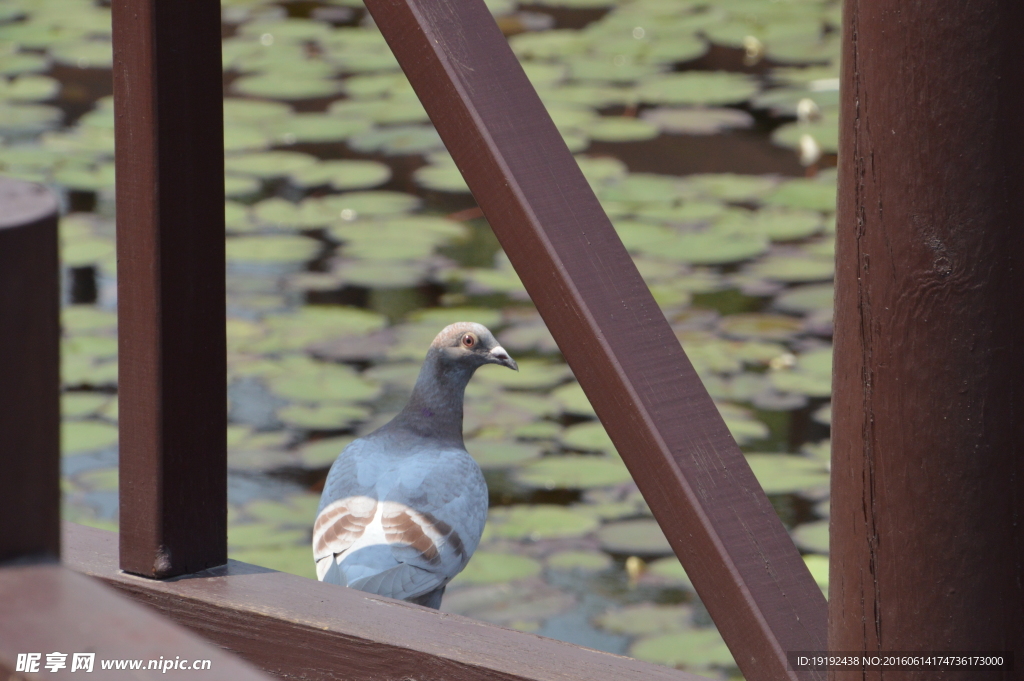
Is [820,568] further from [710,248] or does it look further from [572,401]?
[710,248]

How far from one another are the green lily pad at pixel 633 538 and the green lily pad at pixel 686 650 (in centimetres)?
24

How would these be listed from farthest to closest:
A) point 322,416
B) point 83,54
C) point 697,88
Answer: point 83,54 < point 697,88 < point 322,416

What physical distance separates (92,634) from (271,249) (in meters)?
3.14

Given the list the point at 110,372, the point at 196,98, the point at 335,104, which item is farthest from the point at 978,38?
the point at 335,104

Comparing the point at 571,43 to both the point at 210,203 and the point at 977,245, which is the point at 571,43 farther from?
the point at 977,245

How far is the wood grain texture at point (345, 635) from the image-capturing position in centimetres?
100

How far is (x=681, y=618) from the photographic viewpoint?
2338mm

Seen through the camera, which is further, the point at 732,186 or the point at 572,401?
the point at 732,186

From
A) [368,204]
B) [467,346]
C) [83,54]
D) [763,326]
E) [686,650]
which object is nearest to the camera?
[467,346]

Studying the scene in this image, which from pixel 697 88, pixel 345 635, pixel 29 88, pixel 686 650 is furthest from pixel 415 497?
pixel 29 88

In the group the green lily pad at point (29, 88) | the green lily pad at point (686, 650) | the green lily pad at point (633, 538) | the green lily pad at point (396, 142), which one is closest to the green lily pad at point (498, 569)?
the green lily pad at point (633, 538)

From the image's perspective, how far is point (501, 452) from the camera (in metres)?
2.73

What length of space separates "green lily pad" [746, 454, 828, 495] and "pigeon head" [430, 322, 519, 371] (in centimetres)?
94

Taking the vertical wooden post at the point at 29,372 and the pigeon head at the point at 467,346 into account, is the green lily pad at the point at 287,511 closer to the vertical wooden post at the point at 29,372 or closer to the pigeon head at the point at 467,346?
the pigeon head at the point at 467,346
